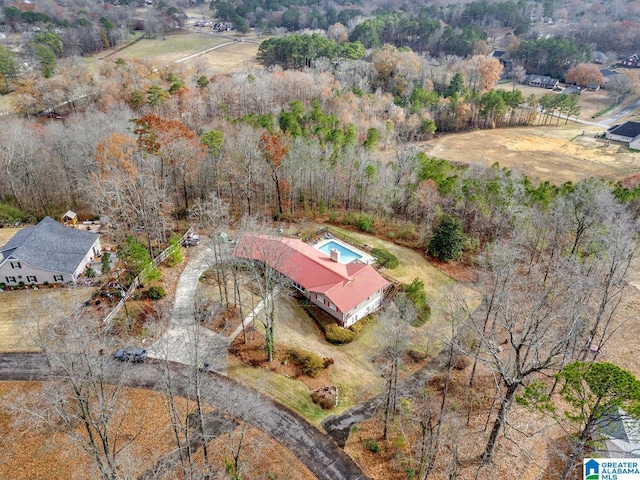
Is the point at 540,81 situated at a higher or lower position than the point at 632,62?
lower

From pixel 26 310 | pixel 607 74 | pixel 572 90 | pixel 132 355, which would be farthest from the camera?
pixel 607 74

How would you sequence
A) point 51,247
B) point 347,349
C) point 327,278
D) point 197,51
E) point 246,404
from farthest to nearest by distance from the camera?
point 197,51 < point 51,247 < point 327,278 < point 347,349 < point 246,404

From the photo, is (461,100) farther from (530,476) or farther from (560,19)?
(560,19)

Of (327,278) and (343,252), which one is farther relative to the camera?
(343,252)

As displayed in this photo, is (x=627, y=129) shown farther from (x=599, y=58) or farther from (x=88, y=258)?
(x=88, y=258)

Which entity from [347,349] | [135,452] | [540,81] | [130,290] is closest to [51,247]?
[130,290]
